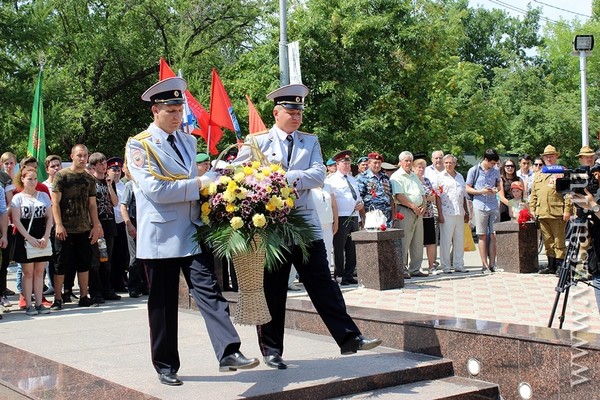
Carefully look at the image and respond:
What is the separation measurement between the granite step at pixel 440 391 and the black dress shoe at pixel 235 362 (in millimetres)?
673

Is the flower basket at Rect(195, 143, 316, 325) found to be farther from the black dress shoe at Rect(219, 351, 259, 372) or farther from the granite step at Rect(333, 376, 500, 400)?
the granite step at Rect(333, 376, 500, 400)

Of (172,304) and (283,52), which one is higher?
(283,52)

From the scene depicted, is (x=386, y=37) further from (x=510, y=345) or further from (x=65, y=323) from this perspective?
(x=510, y=345)

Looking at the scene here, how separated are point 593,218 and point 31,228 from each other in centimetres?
662

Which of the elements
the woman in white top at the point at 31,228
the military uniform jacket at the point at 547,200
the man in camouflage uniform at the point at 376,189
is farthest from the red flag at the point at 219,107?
the military uniform jacket at the point at 547,200

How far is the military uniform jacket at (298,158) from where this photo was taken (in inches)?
237

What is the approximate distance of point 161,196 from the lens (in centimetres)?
540

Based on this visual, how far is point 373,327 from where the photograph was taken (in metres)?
6.98

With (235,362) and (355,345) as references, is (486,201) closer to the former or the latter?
(355,345)

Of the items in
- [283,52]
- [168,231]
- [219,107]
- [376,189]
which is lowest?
[168,231]

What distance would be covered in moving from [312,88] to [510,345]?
1765cm

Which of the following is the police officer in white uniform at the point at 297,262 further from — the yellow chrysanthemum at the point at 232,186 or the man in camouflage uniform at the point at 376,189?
the man in camouflage uniform at the point at 376,189

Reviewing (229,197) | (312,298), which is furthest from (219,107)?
(229,197)

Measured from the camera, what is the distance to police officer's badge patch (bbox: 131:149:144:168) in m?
5.49
